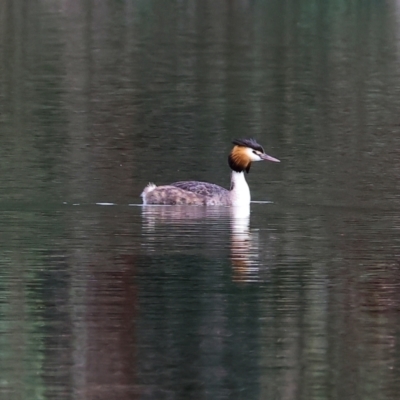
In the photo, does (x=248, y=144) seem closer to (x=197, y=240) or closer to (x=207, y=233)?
(x=207, y=233)

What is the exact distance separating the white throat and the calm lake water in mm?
273

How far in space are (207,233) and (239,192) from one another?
2.57 m

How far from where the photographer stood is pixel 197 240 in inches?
582

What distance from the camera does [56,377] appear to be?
9602 millimetres

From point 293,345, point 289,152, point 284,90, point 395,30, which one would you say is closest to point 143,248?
point 293,345

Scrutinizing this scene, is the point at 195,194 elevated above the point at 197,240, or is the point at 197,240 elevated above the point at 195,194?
the point at 195,194

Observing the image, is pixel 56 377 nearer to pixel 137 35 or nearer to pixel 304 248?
pixel 304 248

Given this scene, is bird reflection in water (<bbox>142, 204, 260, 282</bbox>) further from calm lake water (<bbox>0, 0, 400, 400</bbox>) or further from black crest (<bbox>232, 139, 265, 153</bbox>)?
black crest (<bbox>232, 139, 265, 153</bbox>)

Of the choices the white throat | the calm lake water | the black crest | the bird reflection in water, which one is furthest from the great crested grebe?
the black crest

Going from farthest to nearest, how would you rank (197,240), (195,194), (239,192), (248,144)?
(248,144), (239,192), (195,194), (197,240)

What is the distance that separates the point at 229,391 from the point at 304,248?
5.17m

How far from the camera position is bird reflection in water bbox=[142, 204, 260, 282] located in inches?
541

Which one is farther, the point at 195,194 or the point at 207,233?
the point at 195,194

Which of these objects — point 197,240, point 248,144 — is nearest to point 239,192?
point 248,144
